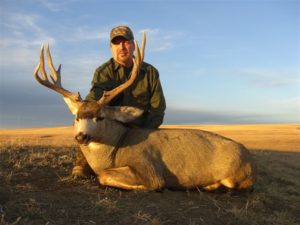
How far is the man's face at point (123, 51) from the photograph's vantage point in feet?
27.2

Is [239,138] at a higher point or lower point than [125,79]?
lower

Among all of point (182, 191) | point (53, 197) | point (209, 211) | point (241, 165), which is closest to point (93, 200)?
point (53, 197)

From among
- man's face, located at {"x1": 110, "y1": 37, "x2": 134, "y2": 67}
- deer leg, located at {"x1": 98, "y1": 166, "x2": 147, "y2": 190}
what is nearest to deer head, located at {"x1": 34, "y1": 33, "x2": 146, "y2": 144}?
deer leg, located at {"x1": 98, "y1": 166, "x2": 147, "y2": 190}

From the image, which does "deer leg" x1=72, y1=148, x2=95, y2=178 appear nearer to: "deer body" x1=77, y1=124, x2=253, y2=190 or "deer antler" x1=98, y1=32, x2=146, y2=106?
"deer body" x1=77, y1=124, x2=253, y2=190

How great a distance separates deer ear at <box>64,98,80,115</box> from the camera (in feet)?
21.7

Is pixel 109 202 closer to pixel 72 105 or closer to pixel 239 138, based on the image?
pixel 72 105

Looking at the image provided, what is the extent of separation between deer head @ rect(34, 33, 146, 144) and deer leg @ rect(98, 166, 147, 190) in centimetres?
52

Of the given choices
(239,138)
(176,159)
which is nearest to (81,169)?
(176,159)

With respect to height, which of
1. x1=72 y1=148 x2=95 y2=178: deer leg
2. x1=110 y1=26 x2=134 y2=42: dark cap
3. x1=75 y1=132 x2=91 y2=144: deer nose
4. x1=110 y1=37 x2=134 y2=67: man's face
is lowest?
x1=72 y1=148 x2=95 y2=178: deer leg

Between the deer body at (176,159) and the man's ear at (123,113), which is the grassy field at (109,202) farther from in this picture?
the man's ear at (123,113)

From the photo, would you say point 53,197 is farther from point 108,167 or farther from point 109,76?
point 109,76

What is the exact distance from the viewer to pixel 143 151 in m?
6.57

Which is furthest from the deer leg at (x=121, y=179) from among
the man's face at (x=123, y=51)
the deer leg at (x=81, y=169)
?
the man's face at (x=123, y=51)

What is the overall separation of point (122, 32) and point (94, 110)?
7.70 feet
